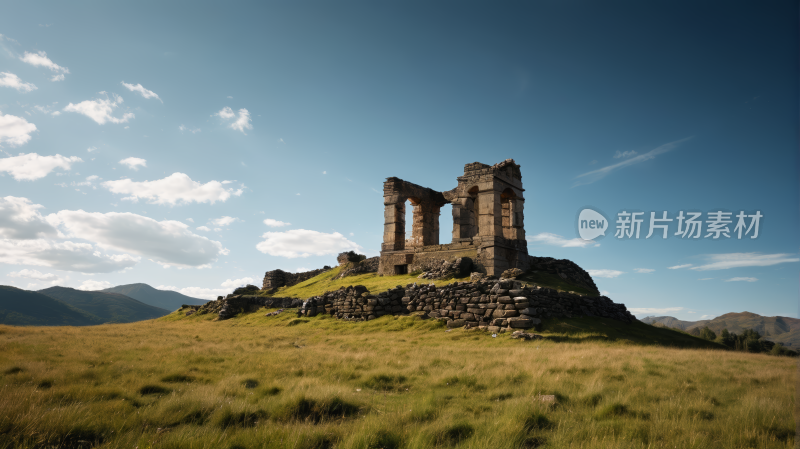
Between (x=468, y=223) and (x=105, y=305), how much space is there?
190 meters

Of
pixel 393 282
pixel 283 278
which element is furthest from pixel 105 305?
pixel 393 282

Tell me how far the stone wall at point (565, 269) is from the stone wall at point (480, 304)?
4117 millimetres

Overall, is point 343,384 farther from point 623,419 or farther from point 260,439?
point 623,419

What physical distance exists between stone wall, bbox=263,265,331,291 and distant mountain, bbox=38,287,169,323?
484 ft

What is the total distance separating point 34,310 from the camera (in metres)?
120

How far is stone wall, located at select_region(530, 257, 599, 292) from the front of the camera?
23.2 metres

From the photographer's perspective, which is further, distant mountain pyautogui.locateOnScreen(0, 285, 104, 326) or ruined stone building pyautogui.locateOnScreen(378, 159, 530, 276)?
distant mountain pyautogui.locateOnScreen(0, 285, 104, 326)

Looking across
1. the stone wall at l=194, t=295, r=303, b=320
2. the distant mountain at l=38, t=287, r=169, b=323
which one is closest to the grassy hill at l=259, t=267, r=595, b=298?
the stone wall at l=194, t=295, r=303, b=320

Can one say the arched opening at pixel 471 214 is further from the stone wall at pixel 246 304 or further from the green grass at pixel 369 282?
the stone wall at pixel 246 304

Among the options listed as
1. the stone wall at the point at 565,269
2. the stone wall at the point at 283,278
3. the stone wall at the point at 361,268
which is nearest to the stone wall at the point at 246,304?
the stone wall at the point at 361,268

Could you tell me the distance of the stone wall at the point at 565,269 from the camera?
23.2 metres

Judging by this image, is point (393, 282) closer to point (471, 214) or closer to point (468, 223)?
point (468, 223)

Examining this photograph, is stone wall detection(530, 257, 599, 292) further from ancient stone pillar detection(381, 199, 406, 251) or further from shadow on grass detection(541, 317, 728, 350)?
ancient stone pillar detection(381, 199, 406, 251)

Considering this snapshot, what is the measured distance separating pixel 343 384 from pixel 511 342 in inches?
287
